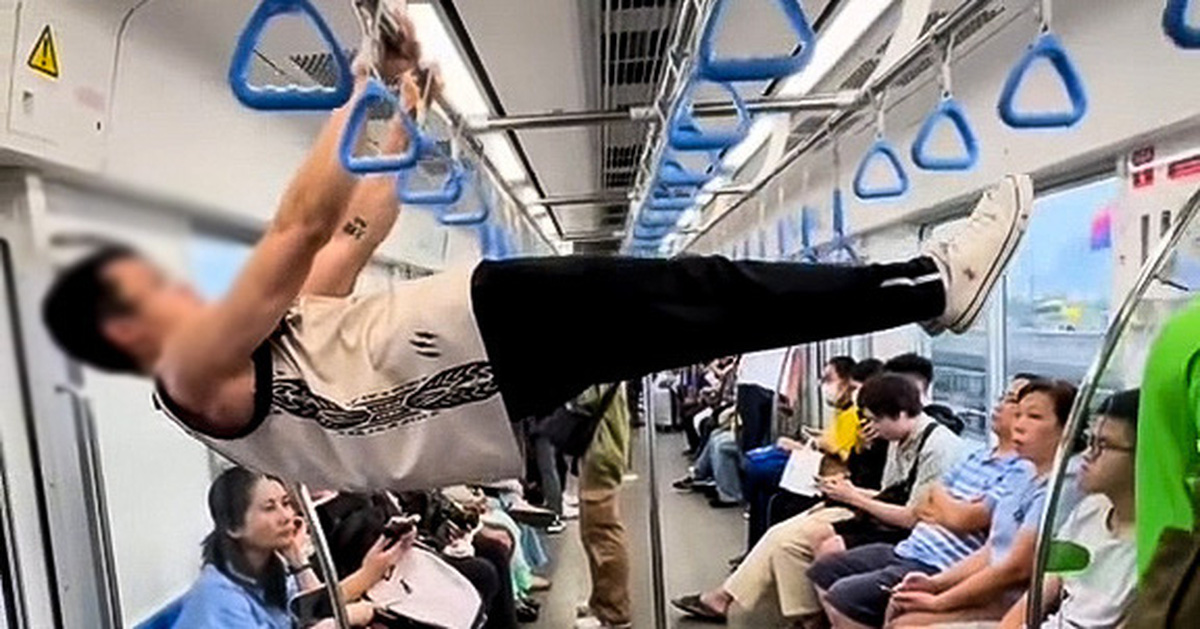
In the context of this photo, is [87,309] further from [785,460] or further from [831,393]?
[785,460]

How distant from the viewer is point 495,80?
3.76m

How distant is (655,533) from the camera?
376 cm

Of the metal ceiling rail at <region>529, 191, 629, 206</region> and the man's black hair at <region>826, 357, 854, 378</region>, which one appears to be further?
the metal ceiling rail at <region>529, 191, 629, 206</region>

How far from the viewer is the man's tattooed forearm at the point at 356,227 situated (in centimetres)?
158

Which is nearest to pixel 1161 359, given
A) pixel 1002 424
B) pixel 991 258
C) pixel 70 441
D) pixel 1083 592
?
pixel 991 258

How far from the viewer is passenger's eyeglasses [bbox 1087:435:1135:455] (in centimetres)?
238

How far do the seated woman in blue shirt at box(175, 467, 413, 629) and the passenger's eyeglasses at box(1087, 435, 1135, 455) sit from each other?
1.94m

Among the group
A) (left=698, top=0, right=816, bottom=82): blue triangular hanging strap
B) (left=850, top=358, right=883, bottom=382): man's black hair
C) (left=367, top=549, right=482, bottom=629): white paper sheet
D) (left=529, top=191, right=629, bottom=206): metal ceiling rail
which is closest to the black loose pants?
(left=698, top=0, right=816, bottom=82): blue triangular hanging strap

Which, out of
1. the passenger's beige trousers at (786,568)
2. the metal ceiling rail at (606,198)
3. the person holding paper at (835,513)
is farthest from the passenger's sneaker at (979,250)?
the metal ceiling rail at (606,198)

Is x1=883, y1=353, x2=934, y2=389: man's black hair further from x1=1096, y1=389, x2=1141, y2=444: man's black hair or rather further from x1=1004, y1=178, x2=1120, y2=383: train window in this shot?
x1=1096, y1=389, x2=1141, y2=444: man's black hair

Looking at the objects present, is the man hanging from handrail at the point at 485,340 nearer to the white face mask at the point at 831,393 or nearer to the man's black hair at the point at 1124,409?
the man's black hair at the point at 1124,409

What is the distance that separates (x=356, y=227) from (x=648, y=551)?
399 centimetres

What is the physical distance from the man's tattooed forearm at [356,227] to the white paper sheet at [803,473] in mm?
3347

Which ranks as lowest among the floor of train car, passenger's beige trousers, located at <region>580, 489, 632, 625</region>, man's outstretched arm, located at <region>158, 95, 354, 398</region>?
the floor of train car
